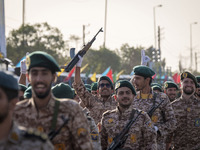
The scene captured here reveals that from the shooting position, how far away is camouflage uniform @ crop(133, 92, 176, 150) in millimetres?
7023

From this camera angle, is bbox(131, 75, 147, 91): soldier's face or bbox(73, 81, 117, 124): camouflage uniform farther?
bbox(73, 81, 117, 124): camouflage uniform

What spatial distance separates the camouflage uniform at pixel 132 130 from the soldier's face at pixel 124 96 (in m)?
0.10

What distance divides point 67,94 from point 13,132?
2302 mm

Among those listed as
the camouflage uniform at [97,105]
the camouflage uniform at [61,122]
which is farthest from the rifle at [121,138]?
the camouflage uniform at [61,122]

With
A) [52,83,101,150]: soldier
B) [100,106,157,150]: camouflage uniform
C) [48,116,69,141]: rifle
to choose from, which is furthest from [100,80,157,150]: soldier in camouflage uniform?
[48,116,69,141]: rifle

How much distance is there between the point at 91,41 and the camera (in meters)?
7.41

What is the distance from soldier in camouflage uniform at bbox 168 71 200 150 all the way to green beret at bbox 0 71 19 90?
5793mm

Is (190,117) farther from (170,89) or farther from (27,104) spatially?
(27,104)

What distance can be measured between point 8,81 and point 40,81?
93 centimetres

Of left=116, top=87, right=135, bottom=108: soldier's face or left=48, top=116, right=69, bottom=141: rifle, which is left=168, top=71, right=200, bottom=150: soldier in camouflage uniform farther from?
left=48, top=116, right=69, bottom=141: rifle

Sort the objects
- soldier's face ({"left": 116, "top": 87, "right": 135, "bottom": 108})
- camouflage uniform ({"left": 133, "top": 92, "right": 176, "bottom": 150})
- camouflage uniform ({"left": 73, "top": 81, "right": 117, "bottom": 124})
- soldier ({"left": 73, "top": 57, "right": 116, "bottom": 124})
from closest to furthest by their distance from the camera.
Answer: soldier's face ({"left": 116, "top": 87, "right": 135, "bottom": 108})
camouflage uniform ({"left": 133, "top": 92, "right": 176, "bottom": 150})
camouflage uniform ({"left": 73, "top": 81, "right": 117, "bottom": 124})
soldier ({"left": 73, "top": 57, "right": 116, "bottom": 124})

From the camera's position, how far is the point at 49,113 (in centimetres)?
357

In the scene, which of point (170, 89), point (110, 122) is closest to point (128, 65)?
point (170, 89)

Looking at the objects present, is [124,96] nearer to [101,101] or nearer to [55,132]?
[101,101]
